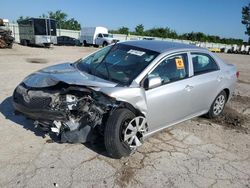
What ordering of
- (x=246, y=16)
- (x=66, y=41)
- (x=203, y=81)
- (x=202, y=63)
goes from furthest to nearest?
1. (x=246, y=16)
2. (x=66, y=41)
3. (x=202, y=63)
4. (x=203, y=81)

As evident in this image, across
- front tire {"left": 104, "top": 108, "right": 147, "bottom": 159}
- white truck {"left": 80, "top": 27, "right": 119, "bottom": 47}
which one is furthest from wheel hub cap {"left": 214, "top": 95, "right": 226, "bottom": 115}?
white truck {"left": 80, "top": 27, "right": 119, "bottom": 47}

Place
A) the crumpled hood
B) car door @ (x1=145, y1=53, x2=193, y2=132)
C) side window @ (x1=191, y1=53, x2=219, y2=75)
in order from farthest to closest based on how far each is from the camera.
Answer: side window @ (x1=191, y1=53, x2=219, y2=75) → car door @ (x1=145, y1=53, x2=193, y2=132) → the crumpled hood

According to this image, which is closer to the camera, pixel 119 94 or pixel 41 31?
pixel 119 94

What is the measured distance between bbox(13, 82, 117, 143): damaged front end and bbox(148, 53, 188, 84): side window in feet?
3.01

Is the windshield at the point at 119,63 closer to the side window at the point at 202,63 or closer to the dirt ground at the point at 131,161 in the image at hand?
the side window at the point at 202,63

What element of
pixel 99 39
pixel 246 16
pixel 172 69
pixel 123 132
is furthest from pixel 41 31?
pixel 246 16

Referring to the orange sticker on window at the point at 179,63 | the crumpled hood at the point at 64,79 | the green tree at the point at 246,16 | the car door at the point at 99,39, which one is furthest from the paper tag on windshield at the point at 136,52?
the green tree at the point at 246,16

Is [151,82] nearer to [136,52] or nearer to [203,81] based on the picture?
[136,52]

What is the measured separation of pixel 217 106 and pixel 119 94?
287 centimetres

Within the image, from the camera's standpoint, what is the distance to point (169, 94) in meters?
3.95

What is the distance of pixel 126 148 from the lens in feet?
11.6

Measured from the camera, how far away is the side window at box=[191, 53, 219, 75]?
4.61m

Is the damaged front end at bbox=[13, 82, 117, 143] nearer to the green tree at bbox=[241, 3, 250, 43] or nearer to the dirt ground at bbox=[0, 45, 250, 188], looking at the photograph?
the dirt ground at bbox=[0, 45, 250, 188]

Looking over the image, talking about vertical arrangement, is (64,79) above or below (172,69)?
below
